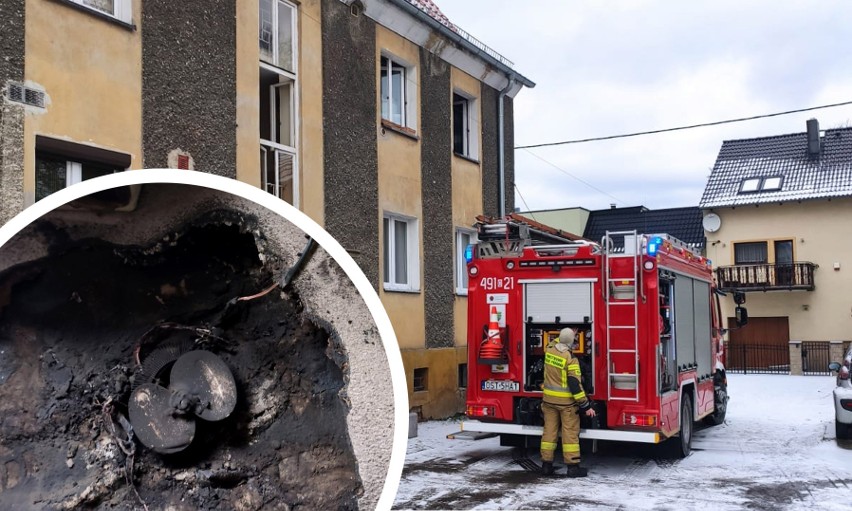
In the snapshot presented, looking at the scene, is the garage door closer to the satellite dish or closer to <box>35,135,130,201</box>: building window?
the satellite dish

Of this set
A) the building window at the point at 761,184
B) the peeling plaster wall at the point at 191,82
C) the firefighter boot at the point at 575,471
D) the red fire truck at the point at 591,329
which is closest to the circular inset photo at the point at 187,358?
the peeling plaster wall at the point at 191,82

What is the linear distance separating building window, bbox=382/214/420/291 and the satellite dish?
83.8 feet

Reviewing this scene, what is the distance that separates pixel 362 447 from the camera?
295 centimetres

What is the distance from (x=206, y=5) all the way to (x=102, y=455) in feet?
27.0

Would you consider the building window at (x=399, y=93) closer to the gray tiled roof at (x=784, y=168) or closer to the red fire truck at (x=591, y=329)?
the red fire truck at (x=591, y=329)

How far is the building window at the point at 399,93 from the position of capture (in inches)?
570

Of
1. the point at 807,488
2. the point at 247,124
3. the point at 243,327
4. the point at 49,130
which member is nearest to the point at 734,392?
the point at 807,488

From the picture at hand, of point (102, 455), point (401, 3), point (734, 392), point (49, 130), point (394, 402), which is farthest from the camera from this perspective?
point (734, 392)

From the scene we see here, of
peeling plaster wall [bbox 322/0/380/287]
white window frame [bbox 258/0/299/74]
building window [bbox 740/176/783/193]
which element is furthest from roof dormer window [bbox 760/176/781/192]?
white window frame [bbox 258/0/299/74]

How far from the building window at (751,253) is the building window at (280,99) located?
29.4 metres

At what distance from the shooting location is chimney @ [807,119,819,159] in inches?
1422

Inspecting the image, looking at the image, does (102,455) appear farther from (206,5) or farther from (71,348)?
(206,5)

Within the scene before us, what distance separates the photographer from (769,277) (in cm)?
3522

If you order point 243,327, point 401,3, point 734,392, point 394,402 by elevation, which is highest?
point 401,3
